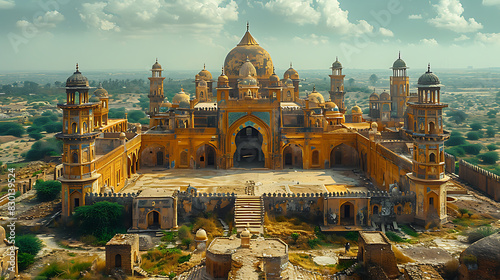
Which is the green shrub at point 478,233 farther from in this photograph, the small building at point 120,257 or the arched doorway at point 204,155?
the arched doorway at point 204,155

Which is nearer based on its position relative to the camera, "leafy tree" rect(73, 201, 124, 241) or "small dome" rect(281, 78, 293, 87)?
"leafy tree" rect(73, 201, 124, 241)

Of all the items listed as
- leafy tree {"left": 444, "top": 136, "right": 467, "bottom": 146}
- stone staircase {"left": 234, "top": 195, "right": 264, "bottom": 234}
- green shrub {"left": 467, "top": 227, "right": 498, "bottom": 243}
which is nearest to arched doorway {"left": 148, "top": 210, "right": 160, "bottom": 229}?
stone staircase {"left": 234, "top": 195, "right": 264, "bottom": 234}

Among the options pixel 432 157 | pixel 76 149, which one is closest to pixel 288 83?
pixel 432 157

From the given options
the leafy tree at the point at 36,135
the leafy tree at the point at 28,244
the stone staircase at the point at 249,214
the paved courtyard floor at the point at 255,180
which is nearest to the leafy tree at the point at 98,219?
the leafy tree at the point at 28,244

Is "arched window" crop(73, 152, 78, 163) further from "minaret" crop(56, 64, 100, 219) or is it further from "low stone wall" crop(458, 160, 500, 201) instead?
"low stone wall" crop(458, 160, 500, 201)

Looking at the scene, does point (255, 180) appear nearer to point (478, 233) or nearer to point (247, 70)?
point (247, 70)

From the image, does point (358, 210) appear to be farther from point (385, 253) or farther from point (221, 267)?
point (221, 267)
